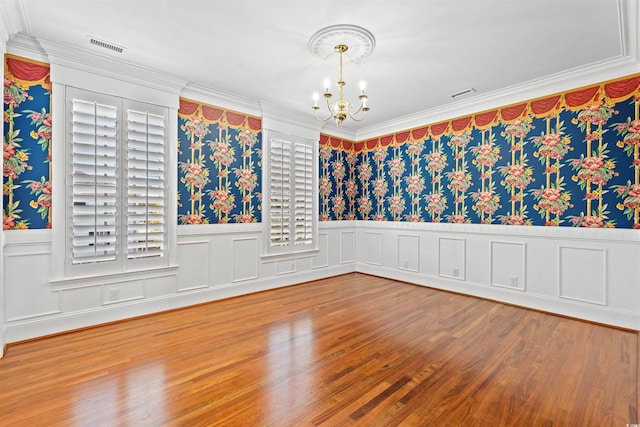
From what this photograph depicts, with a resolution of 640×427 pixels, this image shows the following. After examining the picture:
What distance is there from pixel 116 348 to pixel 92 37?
2928 millimetres

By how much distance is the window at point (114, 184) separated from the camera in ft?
10.5

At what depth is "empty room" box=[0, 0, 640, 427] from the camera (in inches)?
88.7

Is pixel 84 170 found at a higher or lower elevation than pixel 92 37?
lower

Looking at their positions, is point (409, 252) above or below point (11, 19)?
below

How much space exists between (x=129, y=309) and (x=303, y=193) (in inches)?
117

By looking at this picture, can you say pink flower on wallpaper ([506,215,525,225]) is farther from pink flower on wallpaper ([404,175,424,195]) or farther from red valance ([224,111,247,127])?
red valance ([224,111,247,127])

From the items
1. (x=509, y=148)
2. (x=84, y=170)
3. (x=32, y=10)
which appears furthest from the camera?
(x=509, y=148)

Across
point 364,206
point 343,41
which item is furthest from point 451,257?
point 343,41

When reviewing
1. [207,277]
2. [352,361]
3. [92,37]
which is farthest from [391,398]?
[92,37]

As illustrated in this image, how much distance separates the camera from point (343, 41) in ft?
9.70

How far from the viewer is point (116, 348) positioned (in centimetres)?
283

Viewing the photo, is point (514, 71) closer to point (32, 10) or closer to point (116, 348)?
point (32, 10)

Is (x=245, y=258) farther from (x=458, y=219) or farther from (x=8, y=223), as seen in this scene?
(x=458, y=219)

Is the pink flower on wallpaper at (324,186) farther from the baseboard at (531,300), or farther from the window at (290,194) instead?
the baseboard at (531,300)
